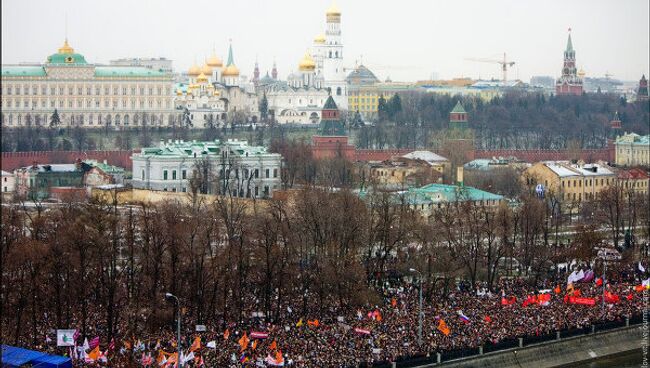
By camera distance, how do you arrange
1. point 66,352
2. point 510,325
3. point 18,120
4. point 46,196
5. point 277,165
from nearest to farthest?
1. point 66,352
2. point 510,325
3. point 46,196
4. point 277,165
5. point 18,120

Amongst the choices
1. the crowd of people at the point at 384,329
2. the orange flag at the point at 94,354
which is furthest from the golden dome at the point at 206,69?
the orange flag at the point at 94,354

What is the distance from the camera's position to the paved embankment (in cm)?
3328

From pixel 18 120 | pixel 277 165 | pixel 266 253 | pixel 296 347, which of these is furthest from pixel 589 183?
pixel 18 120

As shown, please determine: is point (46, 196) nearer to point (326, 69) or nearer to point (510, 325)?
point (510, 325)

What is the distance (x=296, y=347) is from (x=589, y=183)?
3868cm

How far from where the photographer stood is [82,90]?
110125 mm

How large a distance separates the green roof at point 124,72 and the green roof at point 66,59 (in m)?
1.48

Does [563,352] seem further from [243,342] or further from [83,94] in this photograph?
[83,94]

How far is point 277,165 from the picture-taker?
67.4 m

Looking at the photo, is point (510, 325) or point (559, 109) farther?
point (559, 109)

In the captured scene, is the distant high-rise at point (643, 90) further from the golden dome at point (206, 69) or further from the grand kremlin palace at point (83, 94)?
the grand kremlin palace at point (83, 94)

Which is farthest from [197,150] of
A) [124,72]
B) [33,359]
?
[124,72]

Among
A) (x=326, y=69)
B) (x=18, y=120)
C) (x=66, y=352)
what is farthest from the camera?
(x=326, y=69)

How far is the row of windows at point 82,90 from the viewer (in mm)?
108062
